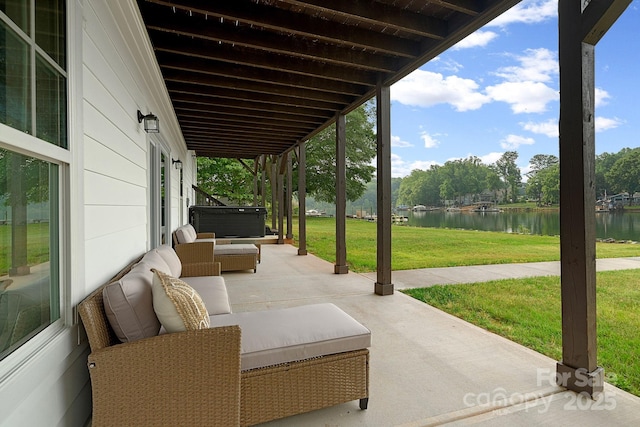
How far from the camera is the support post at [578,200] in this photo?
1956 mm

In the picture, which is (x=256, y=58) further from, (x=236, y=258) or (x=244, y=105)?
(x=236, y=258)

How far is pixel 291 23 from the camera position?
9.86 ft

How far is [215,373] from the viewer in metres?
1.47

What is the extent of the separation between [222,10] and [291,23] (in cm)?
61

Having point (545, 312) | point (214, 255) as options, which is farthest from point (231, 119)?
point (545, 312)

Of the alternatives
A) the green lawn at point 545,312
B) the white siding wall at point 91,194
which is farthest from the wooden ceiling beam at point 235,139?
the green lawn at point 545,312

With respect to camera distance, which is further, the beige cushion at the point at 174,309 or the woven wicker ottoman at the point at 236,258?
the woven wicker ottoman at the point at 236,258

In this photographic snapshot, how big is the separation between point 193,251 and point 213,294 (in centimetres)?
230

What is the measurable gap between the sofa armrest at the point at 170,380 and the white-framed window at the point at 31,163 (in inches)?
12.9

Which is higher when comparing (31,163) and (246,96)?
(246,96)

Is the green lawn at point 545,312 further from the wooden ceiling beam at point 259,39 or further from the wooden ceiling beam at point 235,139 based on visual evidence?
the wooden ceiling beam at point 235,139

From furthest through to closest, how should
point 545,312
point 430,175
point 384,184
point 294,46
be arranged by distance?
point 430,175 → point 384,184 → point 545,312 → point 294,46

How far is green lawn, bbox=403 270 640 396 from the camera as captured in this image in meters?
2.52

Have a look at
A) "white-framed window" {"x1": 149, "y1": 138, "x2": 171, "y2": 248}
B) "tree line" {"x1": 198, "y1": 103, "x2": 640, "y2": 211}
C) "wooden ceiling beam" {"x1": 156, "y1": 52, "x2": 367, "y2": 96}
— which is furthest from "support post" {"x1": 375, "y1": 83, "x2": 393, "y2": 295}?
"tree line" {"x1": 198, "y1": 103, "x2": 640, "y2": 211}
